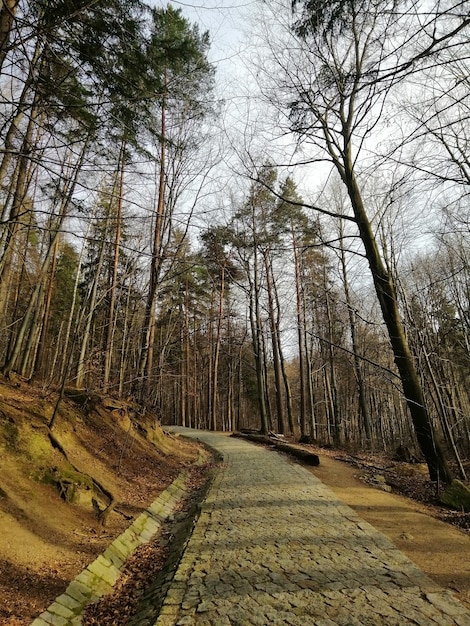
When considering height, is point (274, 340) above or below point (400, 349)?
above

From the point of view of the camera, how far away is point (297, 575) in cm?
307

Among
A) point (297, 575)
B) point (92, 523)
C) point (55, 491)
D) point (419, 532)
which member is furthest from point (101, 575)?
point (419, 532)

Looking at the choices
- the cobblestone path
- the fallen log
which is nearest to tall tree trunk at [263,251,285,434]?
the fallen log

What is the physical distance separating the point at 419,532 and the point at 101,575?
12.8ft

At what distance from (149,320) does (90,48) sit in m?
6.30

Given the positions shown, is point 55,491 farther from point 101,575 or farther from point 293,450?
point 293,450

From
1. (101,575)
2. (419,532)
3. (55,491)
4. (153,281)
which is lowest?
(101,575)

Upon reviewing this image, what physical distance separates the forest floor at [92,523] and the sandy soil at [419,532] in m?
0.01

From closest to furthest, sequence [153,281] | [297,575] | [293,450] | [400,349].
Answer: [297,575] < [400,349] < [153,281] < [293,450]

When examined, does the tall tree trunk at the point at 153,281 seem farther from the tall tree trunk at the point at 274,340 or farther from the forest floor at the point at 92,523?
the tall tree trunk at the point at 274,340

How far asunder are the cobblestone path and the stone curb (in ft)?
2.57

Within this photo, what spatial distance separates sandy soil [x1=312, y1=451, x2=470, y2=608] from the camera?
3.22 meters

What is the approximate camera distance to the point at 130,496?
584 centimetres

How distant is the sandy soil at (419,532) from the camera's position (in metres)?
3.22
